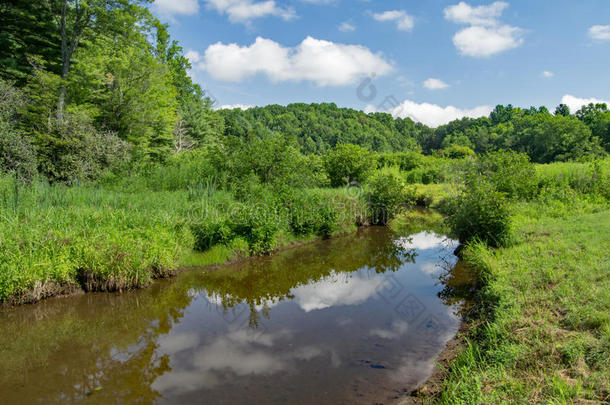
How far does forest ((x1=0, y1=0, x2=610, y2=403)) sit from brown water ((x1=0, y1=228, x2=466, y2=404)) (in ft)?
2.40

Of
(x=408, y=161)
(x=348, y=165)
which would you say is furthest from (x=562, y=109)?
Result: (x=348, y=165)

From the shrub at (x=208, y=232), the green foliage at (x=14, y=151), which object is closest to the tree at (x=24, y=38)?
the green foliage at (x=14, y=151)

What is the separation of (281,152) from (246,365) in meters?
9.78

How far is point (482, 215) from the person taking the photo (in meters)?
8.59

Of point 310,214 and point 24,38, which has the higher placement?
point 24,38

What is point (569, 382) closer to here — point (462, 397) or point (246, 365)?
point (462, 397)

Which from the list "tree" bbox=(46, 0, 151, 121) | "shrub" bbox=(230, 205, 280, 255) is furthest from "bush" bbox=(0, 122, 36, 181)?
"shrub" bbox=(230, 205, 280, 255)

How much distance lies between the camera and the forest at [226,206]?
4.53 metres

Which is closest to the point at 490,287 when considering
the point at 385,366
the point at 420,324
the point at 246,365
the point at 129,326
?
the point at 420,324

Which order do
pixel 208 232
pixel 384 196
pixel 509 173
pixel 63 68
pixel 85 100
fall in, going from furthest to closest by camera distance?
pixel 85 100 < pixel 63 68 < pixel 384 196 < pixel 509 173 < pixel 208 232

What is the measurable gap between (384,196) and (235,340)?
1147 cm

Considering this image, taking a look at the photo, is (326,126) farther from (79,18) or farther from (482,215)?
(482,215)

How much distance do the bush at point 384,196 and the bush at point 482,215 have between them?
657cm

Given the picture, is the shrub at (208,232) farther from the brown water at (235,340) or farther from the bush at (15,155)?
the bush at (15,155)
